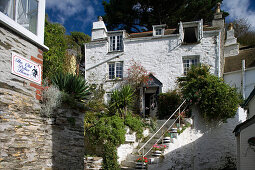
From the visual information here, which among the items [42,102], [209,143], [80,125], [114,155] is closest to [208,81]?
[209,143]

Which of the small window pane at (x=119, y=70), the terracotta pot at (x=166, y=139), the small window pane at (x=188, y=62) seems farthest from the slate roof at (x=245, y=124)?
the small window pane at (x=119, y=70)

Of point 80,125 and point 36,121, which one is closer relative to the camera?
point 36,121

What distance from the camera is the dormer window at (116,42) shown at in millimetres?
18219

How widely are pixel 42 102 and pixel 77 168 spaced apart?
2.17m

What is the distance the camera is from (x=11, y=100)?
193 inches

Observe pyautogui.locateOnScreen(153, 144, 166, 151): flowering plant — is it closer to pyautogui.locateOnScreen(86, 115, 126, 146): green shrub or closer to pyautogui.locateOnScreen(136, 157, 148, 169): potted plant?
pyautogui.locateOnScreen(136, 157, 148, 169): potted plant

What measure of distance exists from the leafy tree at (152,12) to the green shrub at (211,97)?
12.1 meters

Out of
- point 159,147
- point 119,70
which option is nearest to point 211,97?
point 159,147

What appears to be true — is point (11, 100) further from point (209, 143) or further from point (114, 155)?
point (209, 143)

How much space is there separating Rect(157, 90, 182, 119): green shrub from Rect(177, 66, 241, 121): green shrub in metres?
2.11

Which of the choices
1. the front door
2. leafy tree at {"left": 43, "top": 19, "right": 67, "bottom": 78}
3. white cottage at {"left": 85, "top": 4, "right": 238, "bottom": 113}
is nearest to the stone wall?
leafy tree at {"left": 43, "top": 19, "right": 67, "bottom": 78}

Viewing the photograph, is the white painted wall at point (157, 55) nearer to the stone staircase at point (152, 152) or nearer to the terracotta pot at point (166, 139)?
the stone staircase at point (152, 152)

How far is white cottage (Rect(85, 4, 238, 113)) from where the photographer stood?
54.0ft

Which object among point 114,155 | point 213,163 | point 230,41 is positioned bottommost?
point 213,163
